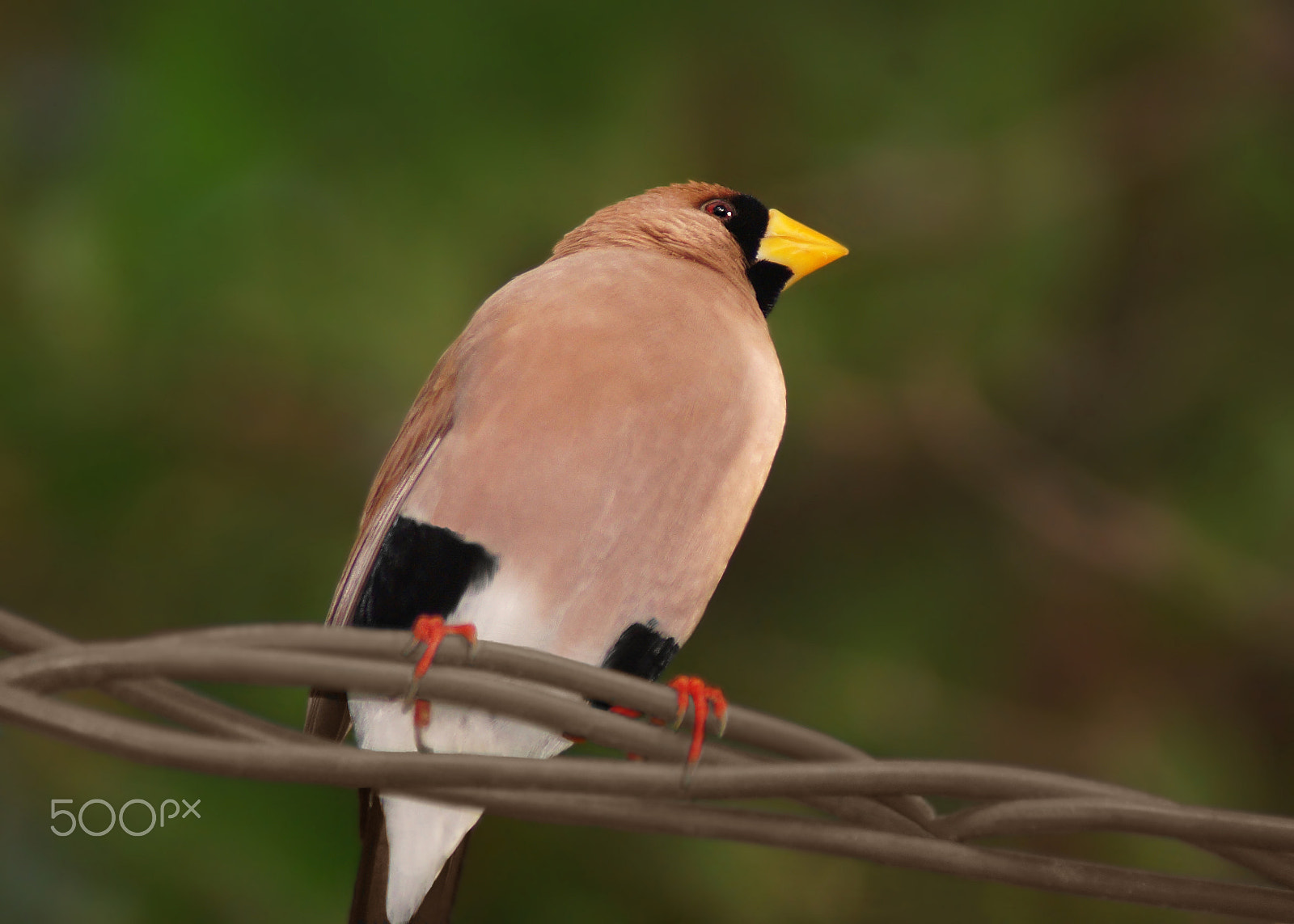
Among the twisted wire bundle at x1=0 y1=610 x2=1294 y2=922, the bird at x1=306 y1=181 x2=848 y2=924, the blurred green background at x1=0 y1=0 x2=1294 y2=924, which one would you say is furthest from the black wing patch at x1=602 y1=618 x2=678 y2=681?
the blurred green background at x1=0 y1=0 x2=1294 y2=924

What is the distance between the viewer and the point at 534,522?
1.53 meters

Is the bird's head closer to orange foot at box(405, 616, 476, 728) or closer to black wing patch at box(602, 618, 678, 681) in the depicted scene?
black wing patch at box(602, 618, 678, 681)

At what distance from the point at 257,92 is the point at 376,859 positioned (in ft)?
6.18

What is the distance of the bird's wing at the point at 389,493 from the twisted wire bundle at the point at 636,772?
20.8 inches

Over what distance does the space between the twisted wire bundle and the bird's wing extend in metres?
0.53

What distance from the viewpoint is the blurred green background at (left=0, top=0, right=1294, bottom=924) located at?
3.00m

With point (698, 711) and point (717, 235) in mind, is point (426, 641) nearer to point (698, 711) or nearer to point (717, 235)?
point (698, 711)

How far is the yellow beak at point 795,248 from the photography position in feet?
6.84

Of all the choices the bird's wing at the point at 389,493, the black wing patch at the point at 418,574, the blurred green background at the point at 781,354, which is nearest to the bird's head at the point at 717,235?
the bird's wing at the point at 389,493

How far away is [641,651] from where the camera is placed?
1.70 metres

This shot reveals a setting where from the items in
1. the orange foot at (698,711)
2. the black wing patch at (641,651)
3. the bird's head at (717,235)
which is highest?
the bird's head at (717,235)

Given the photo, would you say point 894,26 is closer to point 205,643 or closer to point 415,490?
point 415,490

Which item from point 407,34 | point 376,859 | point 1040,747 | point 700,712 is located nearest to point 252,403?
point 407,34

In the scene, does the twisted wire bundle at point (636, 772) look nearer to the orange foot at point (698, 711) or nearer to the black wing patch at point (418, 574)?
the orange foot at point (698, 711)
